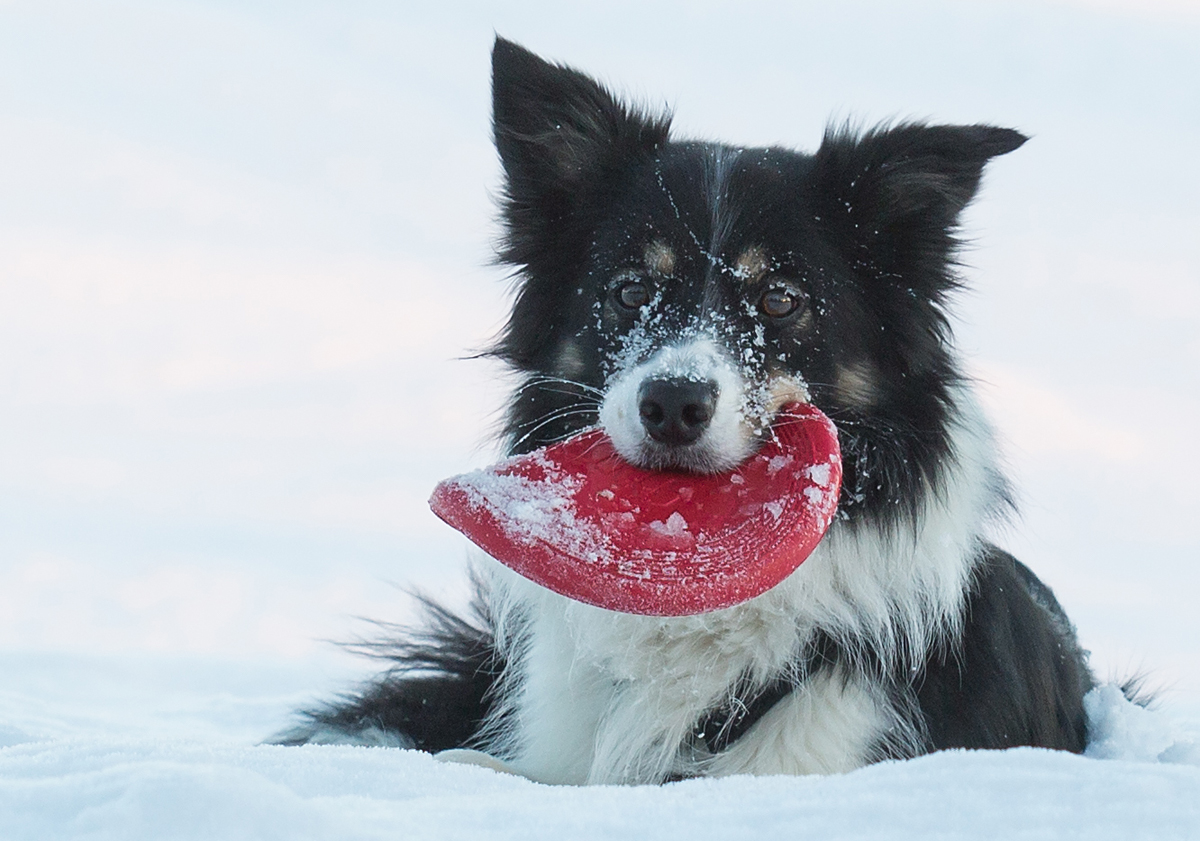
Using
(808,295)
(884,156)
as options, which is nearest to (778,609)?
(808,295)

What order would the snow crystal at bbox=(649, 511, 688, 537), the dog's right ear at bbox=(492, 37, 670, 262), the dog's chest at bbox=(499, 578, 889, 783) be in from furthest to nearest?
the dog's right ear at bbox=(492, 37, 670, 262), the dog's chest at bbox=(499, 578, 889, 783), the snow crystal at bbox=(649, 511, 688, 537)

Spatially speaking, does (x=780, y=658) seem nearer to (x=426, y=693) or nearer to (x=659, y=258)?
(x=659, y=258)

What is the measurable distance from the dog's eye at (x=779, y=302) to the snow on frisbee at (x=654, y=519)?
0.33 meters

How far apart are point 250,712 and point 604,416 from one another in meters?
3.91

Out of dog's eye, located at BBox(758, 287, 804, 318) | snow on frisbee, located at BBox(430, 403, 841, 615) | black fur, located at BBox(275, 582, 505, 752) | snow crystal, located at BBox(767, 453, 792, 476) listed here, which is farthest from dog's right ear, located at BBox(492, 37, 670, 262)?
black fur, located at BBox(275, 582, 505, 752)

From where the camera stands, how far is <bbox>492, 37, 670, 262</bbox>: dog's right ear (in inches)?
175

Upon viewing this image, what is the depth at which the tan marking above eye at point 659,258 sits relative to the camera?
13.3 feet

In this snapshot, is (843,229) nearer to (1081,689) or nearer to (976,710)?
A: (976,710)

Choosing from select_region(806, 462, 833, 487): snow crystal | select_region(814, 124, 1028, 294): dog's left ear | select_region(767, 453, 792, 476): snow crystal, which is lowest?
select_region(806, 462, 833, 487): snow crystal

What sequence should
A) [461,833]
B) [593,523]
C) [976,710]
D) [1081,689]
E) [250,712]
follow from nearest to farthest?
[461,833] < [593,523] < [976,710] < [1081,689] < [250,712]

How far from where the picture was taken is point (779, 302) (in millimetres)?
3986

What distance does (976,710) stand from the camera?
3893 millimetres

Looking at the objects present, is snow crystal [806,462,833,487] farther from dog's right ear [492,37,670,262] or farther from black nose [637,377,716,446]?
dog's right ear [492,37,670,262]

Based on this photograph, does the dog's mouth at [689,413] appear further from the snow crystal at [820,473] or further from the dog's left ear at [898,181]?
the dog's left ear at [898,181]
